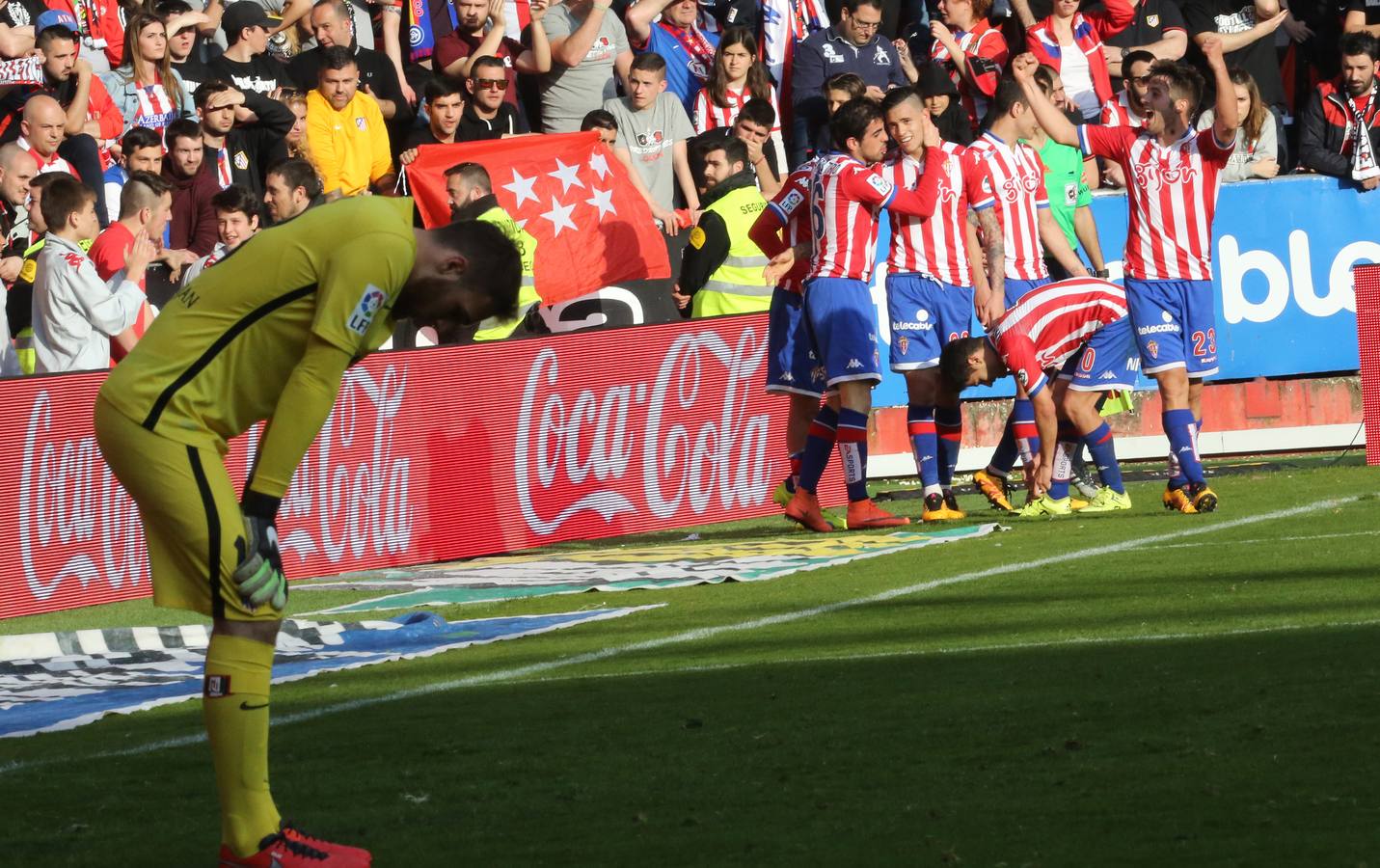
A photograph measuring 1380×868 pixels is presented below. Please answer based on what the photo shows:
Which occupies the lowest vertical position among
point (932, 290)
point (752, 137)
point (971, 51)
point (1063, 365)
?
point (1063, 365)

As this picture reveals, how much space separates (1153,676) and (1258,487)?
7.75 meters

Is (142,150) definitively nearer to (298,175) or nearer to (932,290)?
(298,175)

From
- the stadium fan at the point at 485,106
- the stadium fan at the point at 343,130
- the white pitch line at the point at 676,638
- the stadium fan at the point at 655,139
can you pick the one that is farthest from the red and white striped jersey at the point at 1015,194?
the stadium fan at the point at 343,130

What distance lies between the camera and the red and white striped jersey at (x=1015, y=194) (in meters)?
14.0

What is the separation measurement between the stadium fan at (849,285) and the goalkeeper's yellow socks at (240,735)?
836 cm

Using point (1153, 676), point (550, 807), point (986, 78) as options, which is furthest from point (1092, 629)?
point (986, 78)

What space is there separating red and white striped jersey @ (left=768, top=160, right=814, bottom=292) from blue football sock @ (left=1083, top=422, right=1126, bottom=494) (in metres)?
2.08

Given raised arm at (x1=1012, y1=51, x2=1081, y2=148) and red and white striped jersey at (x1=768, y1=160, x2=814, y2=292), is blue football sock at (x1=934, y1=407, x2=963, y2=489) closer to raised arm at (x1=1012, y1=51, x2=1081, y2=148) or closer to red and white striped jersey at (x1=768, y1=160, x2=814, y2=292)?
red and white striped jersey at (x1=768, y1=160, x2=814, y2=292)

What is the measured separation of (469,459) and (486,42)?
6.09 m

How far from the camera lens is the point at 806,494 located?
43.8 feet

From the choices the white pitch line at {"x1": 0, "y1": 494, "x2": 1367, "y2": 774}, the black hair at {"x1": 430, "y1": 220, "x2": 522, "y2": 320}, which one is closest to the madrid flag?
the white pitch line at {"x1": 0, "y1": 494, "x2": 1367, "y2": 774}

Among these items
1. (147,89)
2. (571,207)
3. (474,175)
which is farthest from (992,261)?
(147,89)

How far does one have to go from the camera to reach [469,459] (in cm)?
1298

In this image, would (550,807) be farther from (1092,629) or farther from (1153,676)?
(1092,629)
